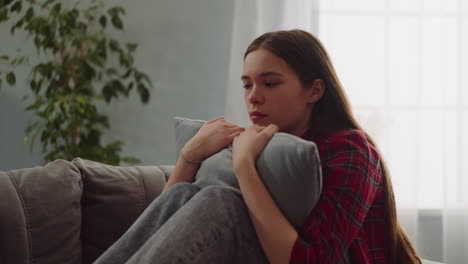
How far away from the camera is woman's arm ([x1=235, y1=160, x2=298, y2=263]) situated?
3.46ft

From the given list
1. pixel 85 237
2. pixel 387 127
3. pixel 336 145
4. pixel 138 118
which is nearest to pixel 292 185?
pixel 336 145

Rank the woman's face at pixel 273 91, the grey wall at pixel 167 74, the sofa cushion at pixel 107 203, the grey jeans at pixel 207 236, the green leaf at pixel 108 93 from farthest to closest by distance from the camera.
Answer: the grey wall at pixel 167 74 < the green leaf at pixel 108 93 < the sofa cushion at pixel 107 203 < the woman's face at pixel 273 91 < the grey jeans at pixel 207 236

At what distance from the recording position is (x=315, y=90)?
1308 mm

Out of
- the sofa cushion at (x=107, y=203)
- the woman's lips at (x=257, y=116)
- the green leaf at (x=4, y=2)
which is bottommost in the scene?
the sofa cushion at (x=107, y=203)

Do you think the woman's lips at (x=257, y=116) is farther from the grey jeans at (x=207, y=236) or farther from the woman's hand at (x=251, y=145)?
the grey jeans at (x=207, y=236)

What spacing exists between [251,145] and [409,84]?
1899 millimetres

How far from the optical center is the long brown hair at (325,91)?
1.25 meters

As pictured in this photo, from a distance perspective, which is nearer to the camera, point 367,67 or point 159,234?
point 159,234

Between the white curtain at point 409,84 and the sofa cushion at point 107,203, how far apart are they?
1338mm

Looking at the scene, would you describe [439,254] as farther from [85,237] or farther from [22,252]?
[22,252]

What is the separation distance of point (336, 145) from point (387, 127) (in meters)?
1.76

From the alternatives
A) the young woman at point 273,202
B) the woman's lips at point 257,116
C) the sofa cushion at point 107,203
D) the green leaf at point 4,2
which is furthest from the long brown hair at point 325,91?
the green leaf at point 4,2

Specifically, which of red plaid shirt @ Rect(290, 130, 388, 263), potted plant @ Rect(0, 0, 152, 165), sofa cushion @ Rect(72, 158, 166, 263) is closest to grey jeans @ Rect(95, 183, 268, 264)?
red plaid shirt @ Rect(290, 130, 388, 263)

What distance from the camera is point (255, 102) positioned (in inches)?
50.9
